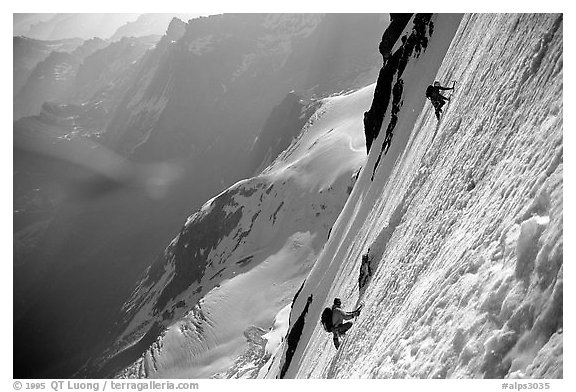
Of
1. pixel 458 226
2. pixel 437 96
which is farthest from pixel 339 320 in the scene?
pixel 437 96

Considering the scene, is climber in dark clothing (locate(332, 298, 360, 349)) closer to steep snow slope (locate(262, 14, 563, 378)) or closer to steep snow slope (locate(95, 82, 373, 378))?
steep snow slope (locate(262, 14, 563, 378))

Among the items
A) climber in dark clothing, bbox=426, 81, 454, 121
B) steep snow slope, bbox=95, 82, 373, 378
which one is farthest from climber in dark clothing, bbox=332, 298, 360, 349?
steep snow slope, bbox=95, 82, 373, 378

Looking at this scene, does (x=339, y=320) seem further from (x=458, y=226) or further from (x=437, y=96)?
(x=437, y=96)

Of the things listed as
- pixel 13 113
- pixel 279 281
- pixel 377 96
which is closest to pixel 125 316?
pixel 279 281

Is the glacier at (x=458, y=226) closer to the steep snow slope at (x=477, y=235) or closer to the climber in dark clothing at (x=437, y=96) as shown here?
the steep snow slope at (x=477, y=235)

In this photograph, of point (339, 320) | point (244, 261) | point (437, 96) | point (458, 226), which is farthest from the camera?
point (244, 261)
